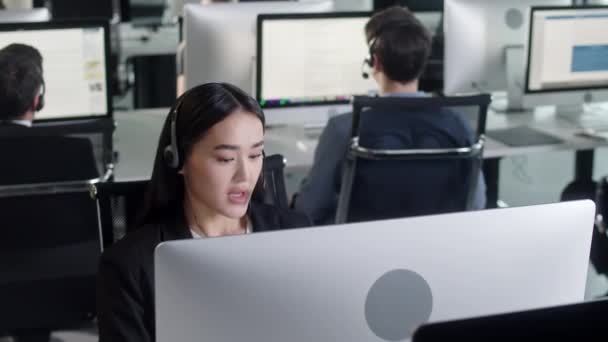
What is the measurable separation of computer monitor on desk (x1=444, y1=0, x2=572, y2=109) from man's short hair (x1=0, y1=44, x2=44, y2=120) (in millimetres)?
1666

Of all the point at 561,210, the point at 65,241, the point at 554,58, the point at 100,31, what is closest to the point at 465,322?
the point at 561,210

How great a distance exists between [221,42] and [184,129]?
1.81 metres

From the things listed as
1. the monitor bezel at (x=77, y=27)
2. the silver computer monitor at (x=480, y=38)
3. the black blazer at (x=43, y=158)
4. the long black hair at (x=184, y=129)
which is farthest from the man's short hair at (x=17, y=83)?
the silver computer monitor at (x=480, y=38)

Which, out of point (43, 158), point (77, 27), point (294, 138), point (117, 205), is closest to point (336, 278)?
point (117, 205)

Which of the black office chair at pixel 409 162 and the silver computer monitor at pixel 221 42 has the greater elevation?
the silver computer monitor at pixel 221 42

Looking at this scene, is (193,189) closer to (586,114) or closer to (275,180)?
(275,180)

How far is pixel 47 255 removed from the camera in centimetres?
229

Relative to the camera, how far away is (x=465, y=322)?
747mm

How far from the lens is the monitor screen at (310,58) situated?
124 inches

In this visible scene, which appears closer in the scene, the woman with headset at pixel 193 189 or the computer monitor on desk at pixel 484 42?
the woman with headset at pixel 193 189

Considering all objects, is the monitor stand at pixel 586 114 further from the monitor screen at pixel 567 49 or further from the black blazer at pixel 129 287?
the black blazer at pixel 129 287

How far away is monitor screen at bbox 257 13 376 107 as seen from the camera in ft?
10.4

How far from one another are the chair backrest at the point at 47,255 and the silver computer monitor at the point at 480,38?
5.96 feet

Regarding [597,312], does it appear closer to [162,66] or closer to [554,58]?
[554,58]
